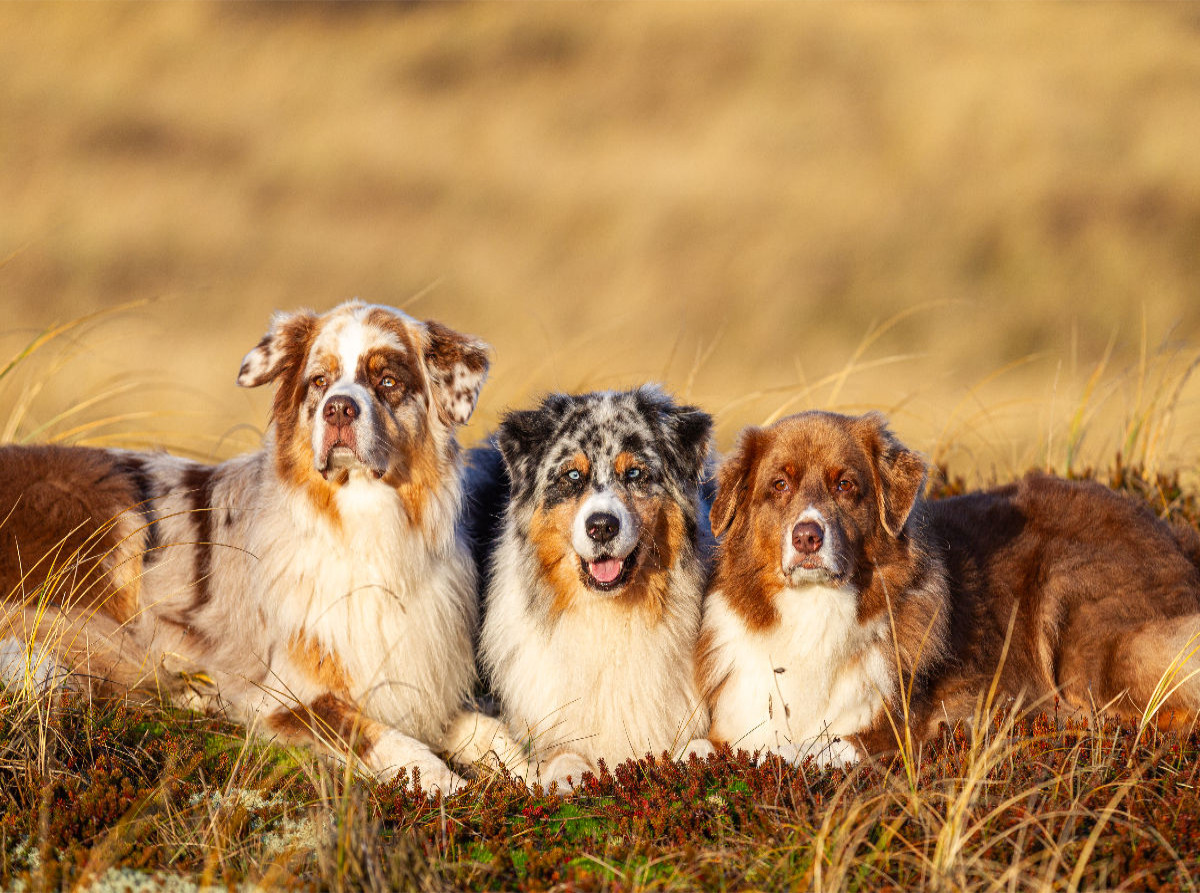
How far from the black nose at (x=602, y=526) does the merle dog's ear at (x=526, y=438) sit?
656mm

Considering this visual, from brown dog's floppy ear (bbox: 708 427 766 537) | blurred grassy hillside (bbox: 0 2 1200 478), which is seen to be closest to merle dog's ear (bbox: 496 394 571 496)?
brown dog's floppy ear (bbox: 708 427 766 537)

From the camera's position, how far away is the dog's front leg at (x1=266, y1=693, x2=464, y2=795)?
5.81m

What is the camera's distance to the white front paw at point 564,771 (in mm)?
5602

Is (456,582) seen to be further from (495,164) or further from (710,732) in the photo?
(495,164)

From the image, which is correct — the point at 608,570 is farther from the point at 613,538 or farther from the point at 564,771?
the point at 564,771

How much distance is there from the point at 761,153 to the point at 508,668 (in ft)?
113

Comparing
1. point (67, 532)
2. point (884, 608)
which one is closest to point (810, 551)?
point (884, 608)

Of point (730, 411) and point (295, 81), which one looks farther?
point (295, 81)

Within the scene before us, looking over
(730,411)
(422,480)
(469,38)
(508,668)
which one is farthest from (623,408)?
(469,38)

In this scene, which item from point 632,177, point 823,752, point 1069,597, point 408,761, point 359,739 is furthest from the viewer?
point 632,177

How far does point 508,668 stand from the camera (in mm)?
6387

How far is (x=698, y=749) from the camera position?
5.73 m

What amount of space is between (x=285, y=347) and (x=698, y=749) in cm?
305

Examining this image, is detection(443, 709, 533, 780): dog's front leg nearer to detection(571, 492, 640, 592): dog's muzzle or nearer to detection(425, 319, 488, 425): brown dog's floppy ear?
detection(571, 492, 640, 592): dog's muzzle
